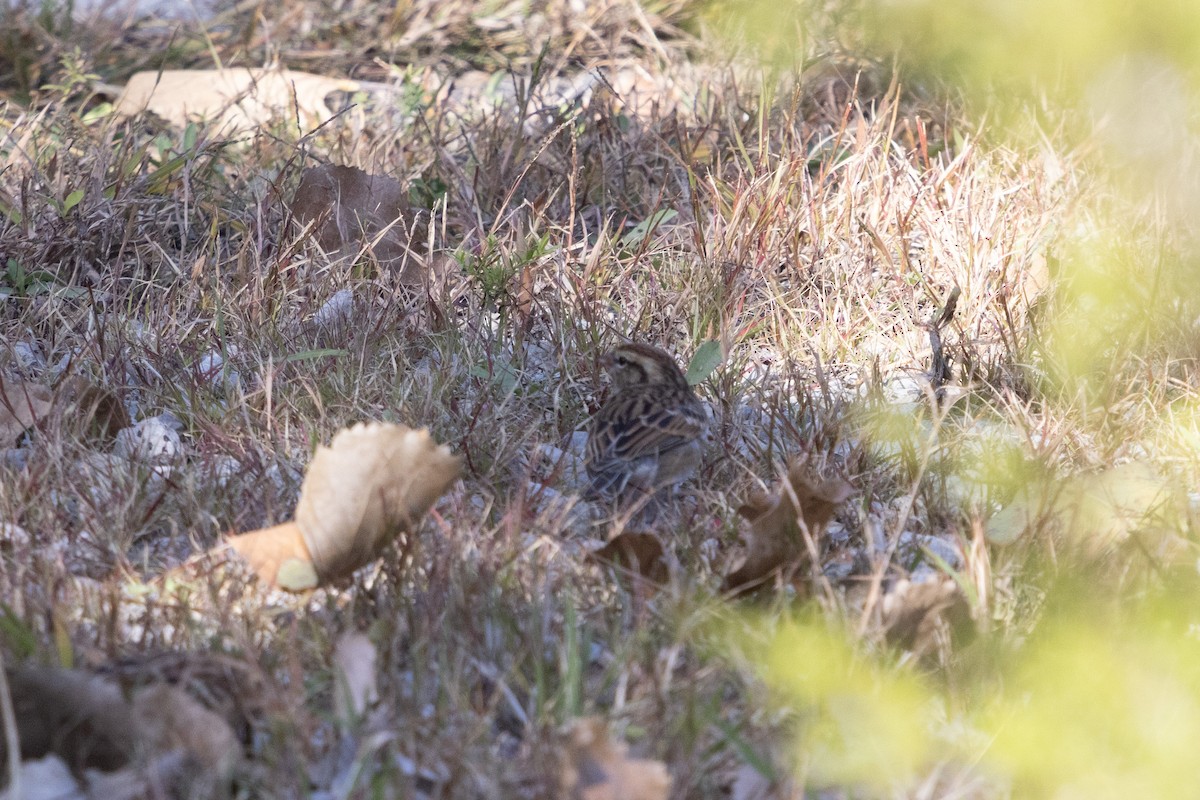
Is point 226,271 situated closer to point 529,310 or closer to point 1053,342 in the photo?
point 529,310

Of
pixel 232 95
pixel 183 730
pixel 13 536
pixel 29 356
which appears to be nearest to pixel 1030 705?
pixel 183 730

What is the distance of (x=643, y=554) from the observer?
2.78 meters

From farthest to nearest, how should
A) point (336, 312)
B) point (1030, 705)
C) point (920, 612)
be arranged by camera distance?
point (336, 312) → point (920, 612) → point (1030, 705)

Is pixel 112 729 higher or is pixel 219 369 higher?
pixel 112 729

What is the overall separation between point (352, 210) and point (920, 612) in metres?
3.01

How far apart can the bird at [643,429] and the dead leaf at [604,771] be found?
A: 3.98ft

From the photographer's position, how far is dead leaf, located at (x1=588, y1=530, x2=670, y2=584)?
276 cm

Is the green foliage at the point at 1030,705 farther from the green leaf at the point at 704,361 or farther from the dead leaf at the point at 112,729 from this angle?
the green leaf at the point at 704,361

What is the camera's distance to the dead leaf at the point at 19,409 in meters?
3.45

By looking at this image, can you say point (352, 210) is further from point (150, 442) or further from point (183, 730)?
point (183, 730)

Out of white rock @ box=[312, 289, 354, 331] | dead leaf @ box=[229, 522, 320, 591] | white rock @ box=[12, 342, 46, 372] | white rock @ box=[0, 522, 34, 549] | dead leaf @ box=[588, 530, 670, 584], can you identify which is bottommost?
white rock @ box=[12, 342, 46, 372]

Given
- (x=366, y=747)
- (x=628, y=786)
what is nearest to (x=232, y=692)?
→ (x=366, y=747)

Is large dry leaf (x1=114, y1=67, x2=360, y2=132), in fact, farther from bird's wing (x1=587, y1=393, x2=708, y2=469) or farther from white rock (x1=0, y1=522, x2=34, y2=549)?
white rock (x1=0, y1=522, x2=34, y2=549)

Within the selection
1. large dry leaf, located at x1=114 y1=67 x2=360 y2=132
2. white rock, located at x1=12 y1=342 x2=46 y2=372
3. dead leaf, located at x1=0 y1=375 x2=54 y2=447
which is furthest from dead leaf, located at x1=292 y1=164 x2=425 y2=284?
dead leaf, located at x1=0 y1=375 x2=54 y2=447
